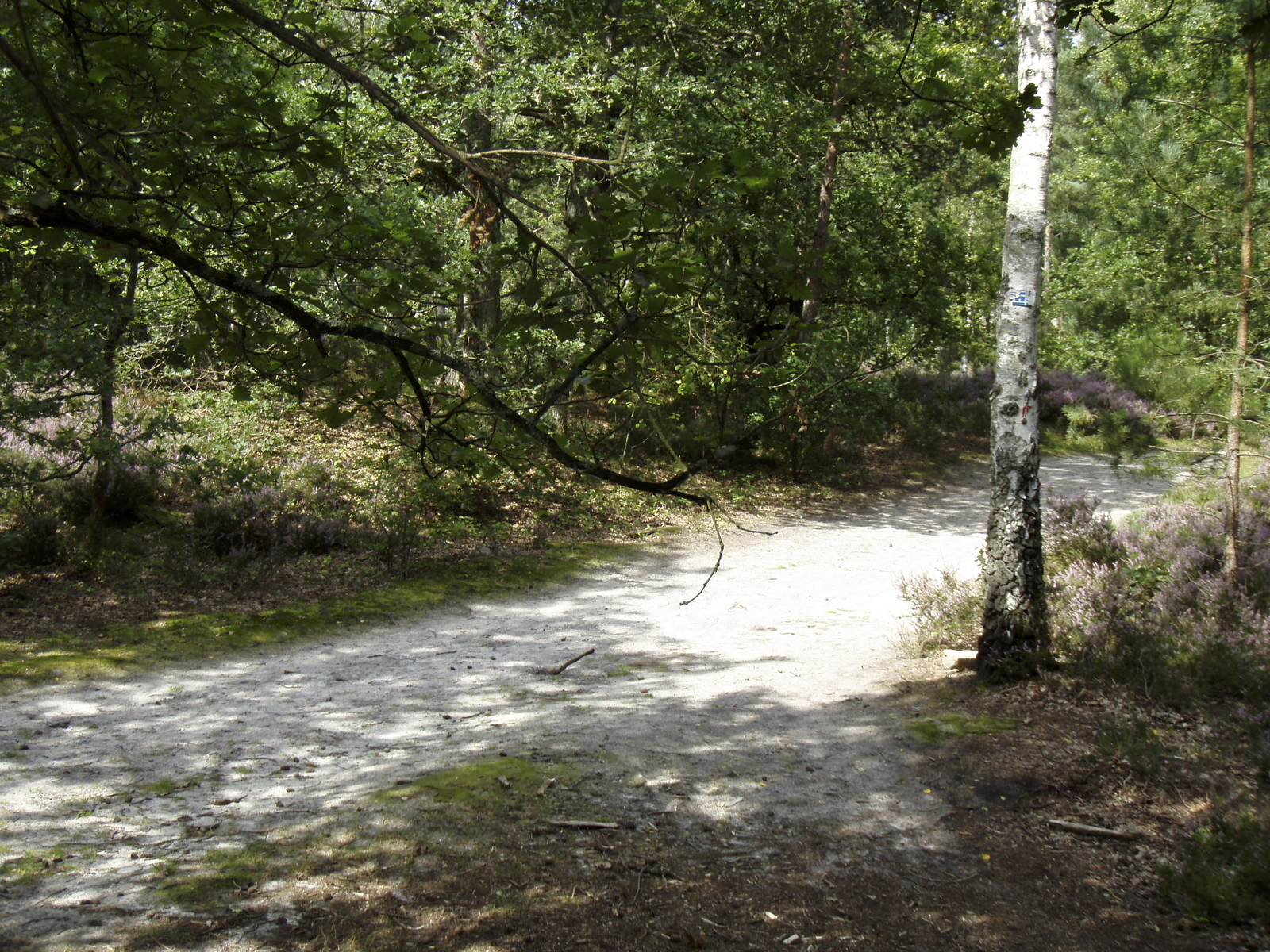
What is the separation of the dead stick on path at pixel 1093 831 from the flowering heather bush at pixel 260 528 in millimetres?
7037

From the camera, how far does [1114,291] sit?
1958cm

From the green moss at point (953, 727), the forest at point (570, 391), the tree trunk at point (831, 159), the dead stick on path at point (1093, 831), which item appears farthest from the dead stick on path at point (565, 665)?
the tree trunk at point (831, 159)

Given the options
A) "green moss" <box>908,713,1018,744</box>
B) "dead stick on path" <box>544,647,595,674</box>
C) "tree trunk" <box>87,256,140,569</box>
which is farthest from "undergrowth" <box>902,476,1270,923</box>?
"tree trunk" <box>87,256,140,569</box>

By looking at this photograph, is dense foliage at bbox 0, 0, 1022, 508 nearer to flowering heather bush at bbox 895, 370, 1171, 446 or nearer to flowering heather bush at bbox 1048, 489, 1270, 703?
flowering heather bush at bbox 1048, 489, 1270, 703

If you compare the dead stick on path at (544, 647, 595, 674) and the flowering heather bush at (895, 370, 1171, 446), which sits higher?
Result: the flowering heather bush at (895, 370, 1171, 446)

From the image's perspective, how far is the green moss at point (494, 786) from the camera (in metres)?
4.11

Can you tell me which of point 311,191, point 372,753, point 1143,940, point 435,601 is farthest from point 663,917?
point 435,601

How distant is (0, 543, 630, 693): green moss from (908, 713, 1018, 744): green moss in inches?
180

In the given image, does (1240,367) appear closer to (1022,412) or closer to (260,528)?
(1022,412)

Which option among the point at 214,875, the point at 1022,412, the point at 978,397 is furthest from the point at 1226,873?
the point at 978,397

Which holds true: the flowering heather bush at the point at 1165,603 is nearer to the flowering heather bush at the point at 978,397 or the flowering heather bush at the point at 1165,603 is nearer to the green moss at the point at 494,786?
the green moss at the point at 494,786

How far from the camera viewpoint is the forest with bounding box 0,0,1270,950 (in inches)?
122

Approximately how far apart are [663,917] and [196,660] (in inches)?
177

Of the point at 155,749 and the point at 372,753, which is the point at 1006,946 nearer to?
the point at 372,753
